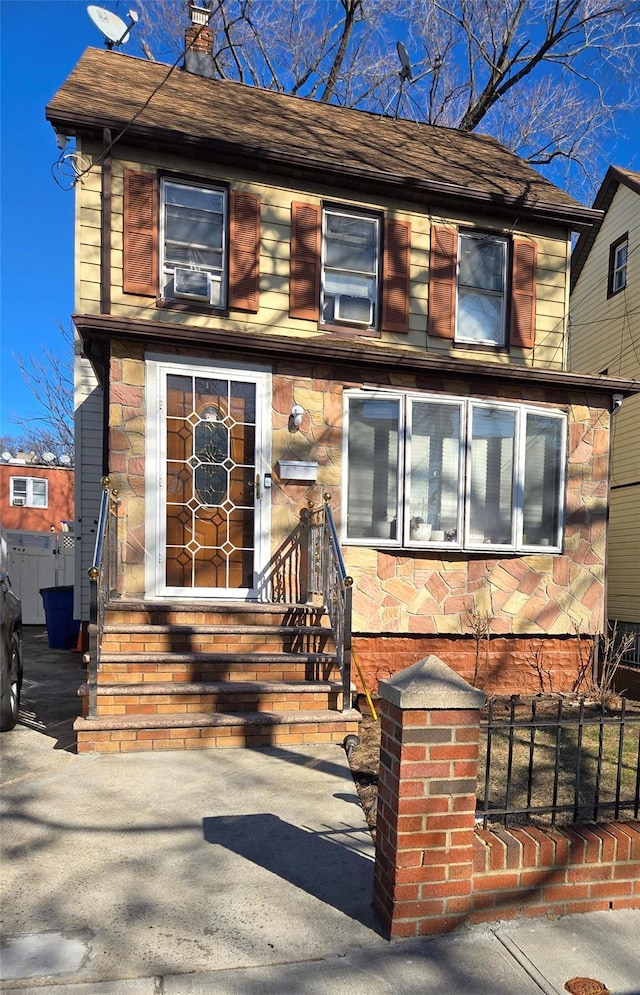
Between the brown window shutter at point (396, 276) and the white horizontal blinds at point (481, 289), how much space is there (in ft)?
2.65

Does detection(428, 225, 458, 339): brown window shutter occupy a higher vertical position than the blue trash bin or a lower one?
higher

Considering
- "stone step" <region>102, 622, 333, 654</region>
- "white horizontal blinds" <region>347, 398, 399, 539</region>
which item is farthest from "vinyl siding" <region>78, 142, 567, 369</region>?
"stone step" <region>102, 622, 333, 654</region>

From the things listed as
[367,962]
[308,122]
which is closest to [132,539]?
[367,962]

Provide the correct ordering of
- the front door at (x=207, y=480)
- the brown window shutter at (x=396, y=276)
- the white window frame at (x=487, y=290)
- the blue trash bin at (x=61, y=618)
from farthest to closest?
1. the blue trash bin at (x=61, y=618)
2. the white window frame at (x=487, y=290)
3. the brown window shutter at (x=396, y=276)
4. the front door at (x=207, y=480)

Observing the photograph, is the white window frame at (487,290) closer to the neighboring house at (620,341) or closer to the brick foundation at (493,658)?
the brick foundation at (493,658)

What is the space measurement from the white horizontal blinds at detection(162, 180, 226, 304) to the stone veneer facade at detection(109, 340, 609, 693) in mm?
1705

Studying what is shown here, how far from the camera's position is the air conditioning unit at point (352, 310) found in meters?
7.34

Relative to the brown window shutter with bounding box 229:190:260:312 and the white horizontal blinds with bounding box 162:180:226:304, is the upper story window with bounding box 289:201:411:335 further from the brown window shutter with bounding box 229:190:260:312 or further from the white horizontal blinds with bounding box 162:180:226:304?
the white horizontal blinds with bounding box 162:180:226:304

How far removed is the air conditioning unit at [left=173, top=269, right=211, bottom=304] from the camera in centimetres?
688

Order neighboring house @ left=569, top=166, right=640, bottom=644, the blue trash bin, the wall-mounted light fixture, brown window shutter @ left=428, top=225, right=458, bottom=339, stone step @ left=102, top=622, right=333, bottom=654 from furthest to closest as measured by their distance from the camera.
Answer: neighboring house @ left=569, top=166, right=640, bottom=644
the blue trash bin
brown window shutter @ left=428, top=225, right=458, bottom=339
the wall-mounted light fixture
stone step @ left=102, top=622, right=333, bottom=654

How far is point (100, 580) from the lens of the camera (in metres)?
4.57

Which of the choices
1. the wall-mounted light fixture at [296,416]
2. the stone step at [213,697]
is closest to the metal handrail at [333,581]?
the stone step at [213,697]

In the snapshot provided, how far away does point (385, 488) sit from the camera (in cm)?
648

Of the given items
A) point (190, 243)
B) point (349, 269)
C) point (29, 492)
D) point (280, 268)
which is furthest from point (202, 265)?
point (29, 492)
